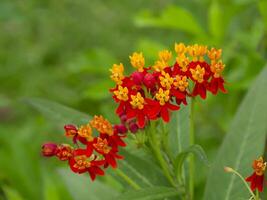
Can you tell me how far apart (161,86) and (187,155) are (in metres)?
0.18

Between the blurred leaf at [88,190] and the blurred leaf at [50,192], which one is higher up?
the blurred leaf at [50,192]

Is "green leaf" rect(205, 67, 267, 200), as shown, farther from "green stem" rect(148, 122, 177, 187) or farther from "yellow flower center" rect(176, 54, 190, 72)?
"yellow flower center" rect(176, 54, 190, 72)

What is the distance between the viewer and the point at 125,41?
4203 millimetres

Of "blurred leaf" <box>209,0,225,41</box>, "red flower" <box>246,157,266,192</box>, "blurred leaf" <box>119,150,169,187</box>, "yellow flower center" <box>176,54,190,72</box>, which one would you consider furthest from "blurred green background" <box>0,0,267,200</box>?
"red flower" <box>246,157,266,192</box>

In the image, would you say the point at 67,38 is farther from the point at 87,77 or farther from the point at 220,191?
the point at 220,191

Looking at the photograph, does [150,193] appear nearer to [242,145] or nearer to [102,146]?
[102,146]

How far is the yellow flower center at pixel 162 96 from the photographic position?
1410 millimetres

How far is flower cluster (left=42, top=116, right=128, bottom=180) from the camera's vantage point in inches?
56.5

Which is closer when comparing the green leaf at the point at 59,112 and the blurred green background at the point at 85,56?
the green leaf at the point at 59,112

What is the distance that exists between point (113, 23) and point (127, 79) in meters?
2.93

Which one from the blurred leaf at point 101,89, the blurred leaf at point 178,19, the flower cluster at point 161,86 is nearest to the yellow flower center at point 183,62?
the flower cluster at point 161,86

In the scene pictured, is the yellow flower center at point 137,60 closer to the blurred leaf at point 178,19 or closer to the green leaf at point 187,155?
the green leaf at point 187,155

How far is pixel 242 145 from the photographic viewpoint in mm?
1703

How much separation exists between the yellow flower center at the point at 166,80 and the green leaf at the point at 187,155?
14 cm
